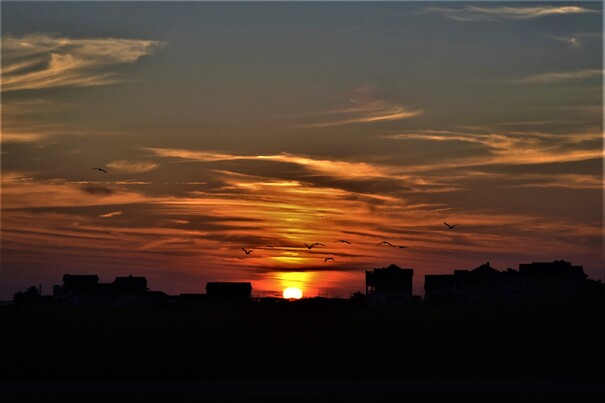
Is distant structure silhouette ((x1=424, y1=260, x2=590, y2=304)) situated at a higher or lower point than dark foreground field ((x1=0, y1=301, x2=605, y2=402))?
higher

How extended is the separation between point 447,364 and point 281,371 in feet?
27.0

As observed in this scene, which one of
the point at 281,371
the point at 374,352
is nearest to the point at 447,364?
the point at 374,352

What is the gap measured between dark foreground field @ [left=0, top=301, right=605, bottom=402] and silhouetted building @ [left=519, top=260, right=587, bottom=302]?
71.8 m

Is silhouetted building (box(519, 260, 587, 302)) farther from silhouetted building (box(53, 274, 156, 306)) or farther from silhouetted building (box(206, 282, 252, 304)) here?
silhouetted building (box(53, 274, 156, 306))

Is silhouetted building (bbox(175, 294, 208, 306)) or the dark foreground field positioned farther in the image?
silhouetted building (bbox(175, 294, 208, 306))

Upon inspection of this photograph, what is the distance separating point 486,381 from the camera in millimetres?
39781

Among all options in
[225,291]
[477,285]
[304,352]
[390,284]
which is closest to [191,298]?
[225,291]

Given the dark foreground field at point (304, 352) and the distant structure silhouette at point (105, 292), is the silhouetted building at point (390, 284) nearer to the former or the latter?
the distant structure silhouette at point (105, 292)

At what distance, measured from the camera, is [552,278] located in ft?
422

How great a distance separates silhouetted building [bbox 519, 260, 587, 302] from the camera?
413 feet

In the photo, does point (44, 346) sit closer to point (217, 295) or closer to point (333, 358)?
point (333, 358)

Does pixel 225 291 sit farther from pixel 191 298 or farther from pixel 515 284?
pixel 515 284

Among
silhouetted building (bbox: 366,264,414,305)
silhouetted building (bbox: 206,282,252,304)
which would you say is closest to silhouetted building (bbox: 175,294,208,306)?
silhouetted building (bbox: 206,282,252,304)

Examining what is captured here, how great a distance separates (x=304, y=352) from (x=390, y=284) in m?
83.9
